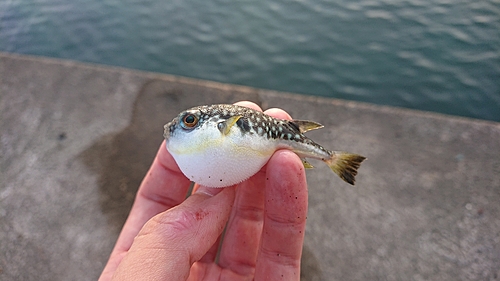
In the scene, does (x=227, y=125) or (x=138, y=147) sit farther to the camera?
(x=138, y=147)

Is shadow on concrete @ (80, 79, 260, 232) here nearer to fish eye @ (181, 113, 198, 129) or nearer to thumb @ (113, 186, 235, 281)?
thumb @ (113, 186, 235, 281)

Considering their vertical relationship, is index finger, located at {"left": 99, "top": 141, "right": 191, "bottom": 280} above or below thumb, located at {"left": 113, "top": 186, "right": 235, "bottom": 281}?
below

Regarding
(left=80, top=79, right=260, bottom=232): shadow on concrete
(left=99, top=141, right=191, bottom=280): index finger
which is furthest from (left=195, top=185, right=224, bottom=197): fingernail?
(left=80, top=79, right=260, bottom=232): shadow on concrete

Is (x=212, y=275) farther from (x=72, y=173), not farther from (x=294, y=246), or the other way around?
(x=72, y=173)

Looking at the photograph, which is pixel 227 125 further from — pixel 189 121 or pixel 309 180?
pixel 309 180

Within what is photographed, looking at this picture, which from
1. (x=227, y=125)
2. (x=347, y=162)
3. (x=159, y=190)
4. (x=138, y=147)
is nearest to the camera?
(x=227, y=125)

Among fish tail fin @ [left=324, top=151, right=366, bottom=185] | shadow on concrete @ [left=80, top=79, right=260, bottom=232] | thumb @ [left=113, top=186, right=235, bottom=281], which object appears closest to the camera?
thumb @ [left=113, top=186, right=235, bottom=281]

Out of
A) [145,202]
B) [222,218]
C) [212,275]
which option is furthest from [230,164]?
[145,202]

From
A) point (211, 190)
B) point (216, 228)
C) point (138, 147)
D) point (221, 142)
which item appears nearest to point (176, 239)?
point (216, 228)
